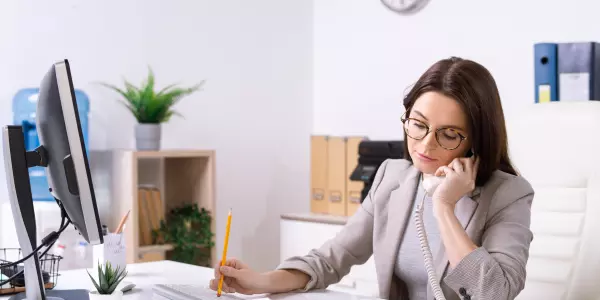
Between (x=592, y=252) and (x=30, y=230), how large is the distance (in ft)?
4.50

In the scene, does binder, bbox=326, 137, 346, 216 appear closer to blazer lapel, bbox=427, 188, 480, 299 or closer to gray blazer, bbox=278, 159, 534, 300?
gray blazer, bbox=278, 159, 534, 300

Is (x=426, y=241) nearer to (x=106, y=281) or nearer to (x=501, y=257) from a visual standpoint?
(x=501, y=257)

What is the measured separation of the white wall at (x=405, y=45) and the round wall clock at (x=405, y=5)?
0.03 meters

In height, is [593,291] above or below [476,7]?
below

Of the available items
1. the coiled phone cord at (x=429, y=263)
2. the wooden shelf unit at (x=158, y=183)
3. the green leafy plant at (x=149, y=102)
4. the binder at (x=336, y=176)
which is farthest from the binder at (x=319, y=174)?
the coiled phone cord at (x=429, y=263)

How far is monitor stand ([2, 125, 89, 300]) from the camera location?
1.49 meters

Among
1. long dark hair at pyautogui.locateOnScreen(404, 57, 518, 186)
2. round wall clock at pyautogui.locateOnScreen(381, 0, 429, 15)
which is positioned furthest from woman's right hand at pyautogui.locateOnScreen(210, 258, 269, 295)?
round wall clock at pyautogui.locateOnScreen(381, 0, 429, 15)

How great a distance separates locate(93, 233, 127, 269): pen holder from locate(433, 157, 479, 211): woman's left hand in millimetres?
811

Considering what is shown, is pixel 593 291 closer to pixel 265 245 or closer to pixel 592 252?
pixel 592 252

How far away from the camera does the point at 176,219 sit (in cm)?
375

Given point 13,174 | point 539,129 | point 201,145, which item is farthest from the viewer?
point 201,145

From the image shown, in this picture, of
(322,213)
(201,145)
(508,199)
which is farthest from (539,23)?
(508,199)

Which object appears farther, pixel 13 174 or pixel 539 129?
pixel 539 129

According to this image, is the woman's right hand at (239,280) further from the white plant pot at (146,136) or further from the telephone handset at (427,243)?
the white plant pot at (146,136)
